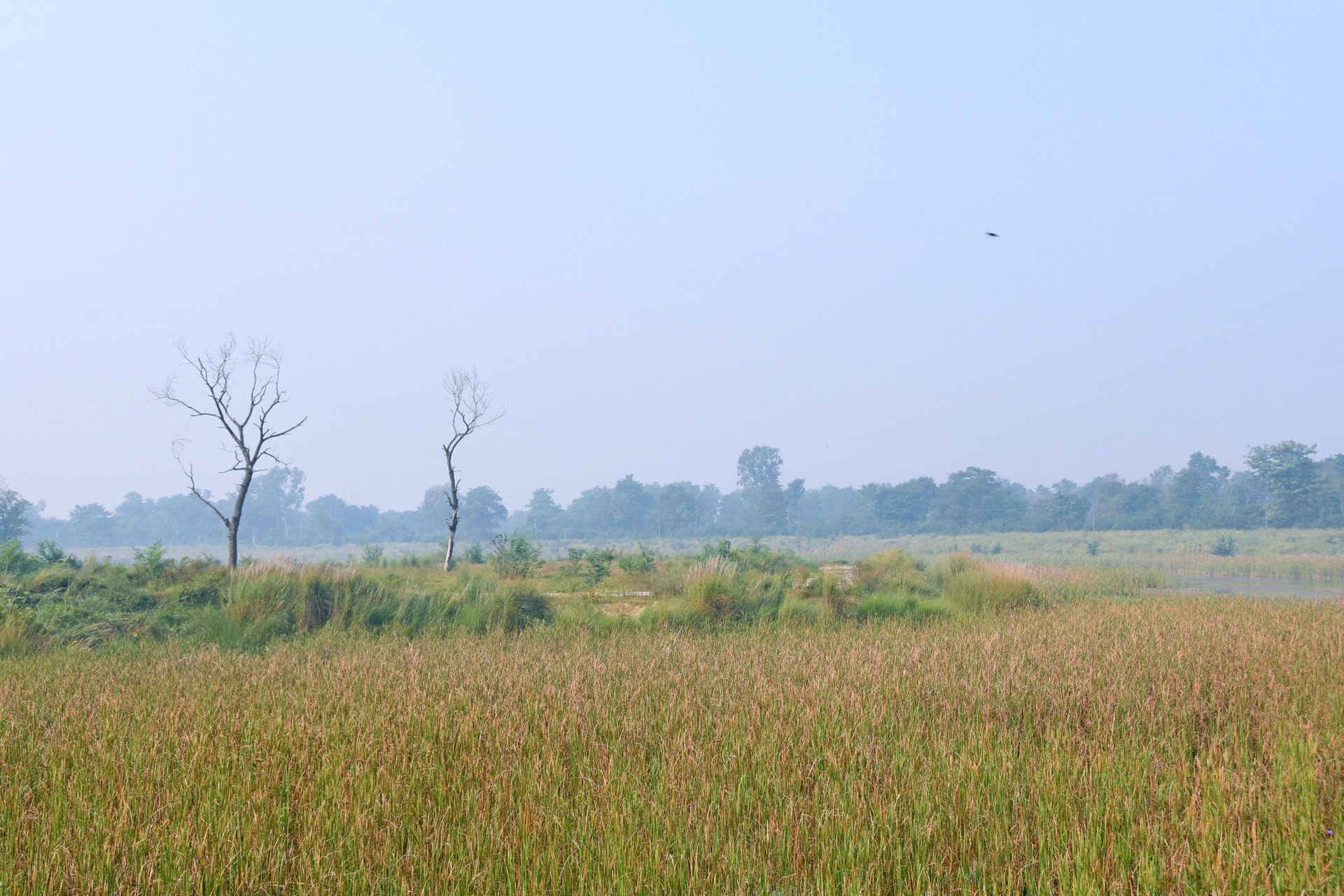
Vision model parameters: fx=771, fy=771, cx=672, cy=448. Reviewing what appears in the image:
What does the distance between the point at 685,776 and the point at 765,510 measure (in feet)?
276

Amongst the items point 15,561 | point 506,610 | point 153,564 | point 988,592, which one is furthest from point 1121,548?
point 15,561

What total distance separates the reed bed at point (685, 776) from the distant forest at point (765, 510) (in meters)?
51.0

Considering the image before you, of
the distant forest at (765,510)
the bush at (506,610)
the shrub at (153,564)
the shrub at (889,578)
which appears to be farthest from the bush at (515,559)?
the distant forest at (765,510)

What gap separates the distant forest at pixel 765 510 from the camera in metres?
58.5

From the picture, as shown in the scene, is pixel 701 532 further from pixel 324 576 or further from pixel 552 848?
pixel 552 848

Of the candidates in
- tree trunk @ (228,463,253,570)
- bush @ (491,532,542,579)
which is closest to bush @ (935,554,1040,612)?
bush @ (491,532,542,579)

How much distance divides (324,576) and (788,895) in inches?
475

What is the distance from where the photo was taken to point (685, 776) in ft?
13.3

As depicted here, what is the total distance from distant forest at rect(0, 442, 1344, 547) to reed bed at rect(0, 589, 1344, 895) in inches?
2008

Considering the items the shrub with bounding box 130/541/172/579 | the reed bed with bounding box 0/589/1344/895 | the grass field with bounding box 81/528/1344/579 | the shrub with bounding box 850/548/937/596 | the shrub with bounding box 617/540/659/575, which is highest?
the shrub with bounding box 130/541/172/579

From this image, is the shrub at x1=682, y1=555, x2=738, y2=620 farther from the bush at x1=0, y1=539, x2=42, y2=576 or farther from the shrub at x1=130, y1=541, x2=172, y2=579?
the bush at x1=0, y1=539, x2=42, y2=576

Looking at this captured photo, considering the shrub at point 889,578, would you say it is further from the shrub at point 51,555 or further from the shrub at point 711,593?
the shrub at point 51,555

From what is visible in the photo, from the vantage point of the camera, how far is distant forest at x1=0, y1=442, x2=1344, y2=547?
58.5 metres

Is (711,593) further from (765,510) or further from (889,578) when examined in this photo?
(765,510)
